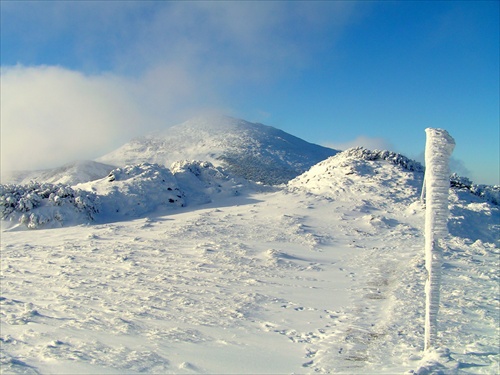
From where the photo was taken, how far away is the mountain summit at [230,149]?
64.8 metres

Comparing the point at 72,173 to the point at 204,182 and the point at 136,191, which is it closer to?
the point at 204,182

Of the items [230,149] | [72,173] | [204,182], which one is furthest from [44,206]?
[230,149]

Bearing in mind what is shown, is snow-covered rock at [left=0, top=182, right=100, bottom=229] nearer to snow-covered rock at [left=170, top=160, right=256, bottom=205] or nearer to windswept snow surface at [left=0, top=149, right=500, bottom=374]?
windswept snow surface at [left=0, top=149, right=500, bottom=374]

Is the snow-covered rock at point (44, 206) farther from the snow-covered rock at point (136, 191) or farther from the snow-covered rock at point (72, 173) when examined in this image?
the snow-covered rock at point (72, 173)

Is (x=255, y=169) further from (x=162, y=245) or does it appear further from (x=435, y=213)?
(x=435, y=213)

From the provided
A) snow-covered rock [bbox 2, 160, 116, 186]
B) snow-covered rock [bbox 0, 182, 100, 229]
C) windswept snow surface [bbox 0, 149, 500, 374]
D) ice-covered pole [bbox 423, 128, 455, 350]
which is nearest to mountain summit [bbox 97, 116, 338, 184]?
snow-covered rock [bbox 2, 160, 116, 186]

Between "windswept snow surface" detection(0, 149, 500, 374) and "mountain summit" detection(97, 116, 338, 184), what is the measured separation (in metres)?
39.5

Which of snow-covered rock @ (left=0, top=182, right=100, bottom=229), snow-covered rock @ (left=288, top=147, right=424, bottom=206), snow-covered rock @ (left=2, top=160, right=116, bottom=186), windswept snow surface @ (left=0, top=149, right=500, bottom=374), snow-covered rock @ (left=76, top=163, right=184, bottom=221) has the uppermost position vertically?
snow-covered rock @ (left=2, top=160, right=116, bottom=186)

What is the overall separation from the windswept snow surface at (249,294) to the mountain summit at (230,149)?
3952 cm

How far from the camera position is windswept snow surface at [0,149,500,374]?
5582mm

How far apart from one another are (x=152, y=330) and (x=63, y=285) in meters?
3.21

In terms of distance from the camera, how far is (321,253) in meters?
12.3

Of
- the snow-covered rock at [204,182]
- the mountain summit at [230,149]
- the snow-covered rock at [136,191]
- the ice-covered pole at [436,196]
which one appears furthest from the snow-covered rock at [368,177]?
the mountain summit at [230,149]

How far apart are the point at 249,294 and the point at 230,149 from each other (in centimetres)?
6557
